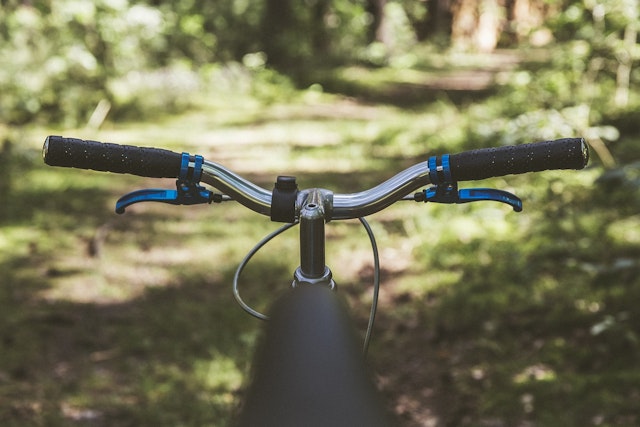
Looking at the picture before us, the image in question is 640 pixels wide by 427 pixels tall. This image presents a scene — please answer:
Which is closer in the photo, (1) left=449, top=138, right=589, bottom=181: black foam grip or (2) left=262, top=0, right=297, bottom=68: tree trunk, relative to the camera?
(1) left=449, top=138, right=589, bottom=181: black foam grip

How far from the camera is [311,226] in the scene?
52.5 inches

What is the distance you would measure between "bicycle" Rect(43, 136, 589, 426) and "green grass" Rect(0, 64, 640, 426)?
1.31 meters

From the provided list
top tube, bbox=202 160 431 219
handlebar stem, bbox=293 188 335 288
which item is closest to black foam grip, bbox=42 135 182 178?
top tube, bbox=202 160 431 219

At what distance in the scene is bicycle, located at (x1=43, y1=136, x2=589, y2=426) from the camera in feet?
2.77

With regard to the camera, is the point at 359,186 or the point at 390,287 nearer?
the point at 390,287

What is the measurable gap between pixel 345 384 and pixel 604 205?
545 cm

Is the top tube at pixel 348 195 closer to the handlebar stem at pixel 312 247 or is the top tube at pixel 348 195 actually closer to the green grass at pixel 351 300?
the handlebar stem at pixel 312 247

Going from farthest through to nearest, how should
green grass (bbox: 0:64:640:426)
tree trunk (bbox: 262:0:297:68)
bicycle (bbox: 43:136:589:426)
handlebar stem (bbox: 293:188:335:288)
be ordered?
tree trunk (bbox: 262:0:297:68)
green grass (bbox: 0:64:640:426)
handlebar stem (bbox: 293:188:335:288)
bicycle (bbox: 43:136:589:426)

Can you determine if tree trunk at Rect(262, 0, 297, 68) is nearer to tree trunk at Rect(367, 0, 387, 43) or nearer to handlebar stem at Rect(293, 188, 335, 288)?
tree trunk at Rect(367, 0, 387, 43)

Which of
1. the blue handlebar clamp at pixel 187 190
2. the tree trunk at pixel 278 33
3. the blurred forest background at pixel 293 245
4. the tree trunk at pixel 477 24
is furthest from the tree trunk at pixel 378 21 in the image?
the blue handlebar clamp at pixel 187 190

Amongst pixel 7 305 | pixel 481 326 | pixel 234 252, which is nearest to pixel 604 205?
pixel 481 326

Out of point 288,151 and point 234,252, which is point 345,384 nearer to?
point 234,252

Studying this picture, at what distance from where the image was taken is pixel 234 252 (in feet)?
19.8

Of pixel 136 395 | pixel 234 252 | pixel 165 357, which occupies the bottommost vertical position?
pixel 136 395
